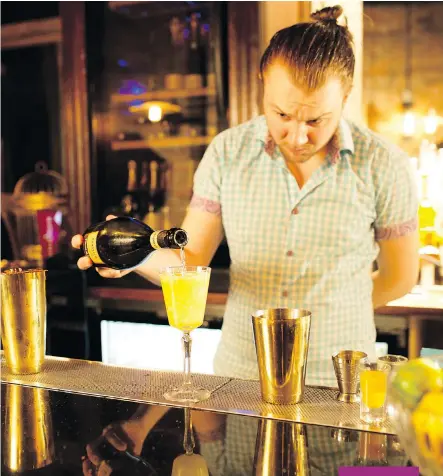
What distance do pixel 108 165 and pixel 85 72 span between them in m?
0.69

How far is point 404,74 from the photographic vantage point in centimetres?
627

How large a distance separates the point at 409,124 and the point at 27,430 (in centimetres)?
566

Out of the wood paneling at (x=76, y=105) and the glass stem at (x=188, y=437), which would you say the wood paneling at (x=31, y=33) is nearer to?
the wood paneling at (x=76, y=105)

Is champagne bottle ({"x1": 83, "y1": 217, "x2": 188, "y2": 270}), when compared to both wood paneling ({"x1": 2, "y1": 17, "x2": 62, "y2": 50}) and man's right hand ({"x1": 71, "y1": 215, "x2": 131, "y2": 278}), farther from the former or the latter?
wood paneling ({"x1": 2, "y1": 17, "x2": 62, "y2": 50})

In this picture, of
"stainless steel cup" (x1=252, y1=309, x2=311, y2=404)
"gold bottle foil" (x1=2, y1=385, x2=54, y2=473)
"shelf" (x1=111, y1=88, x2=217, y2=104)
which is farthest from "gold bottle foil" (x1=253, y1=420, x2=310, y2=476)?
"shelf" (x1=111, y1=88, x2=217, y2=104)

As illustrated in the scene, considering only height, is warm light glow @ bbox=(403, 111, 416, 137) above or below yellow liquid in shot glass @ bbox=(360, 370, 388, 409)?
above

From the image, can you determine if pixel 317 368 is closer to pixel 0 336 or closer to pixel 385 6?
pixel 0 336

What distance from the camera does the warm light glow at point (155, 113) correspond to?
4621 millimetres

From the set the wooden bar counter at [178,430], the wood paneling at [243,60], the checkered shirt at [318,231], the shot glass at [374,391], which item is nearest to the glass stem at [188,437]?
the wooden bar counter at [178,430]

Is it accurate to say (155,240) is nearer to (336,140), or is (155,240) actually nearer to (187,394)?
(187,394)

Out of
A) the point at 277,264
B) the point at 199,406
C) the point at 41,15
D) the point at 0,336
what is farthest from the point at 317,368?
the point at 41,15

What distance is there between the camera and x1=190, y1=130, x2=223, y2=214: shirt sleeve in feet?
6.23

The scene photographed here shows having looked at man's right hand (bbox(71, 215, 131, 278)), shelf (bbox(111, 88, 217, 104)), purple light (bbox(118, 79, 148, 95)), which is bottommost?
man's right hand (bbox(71, 215, 131, 278))

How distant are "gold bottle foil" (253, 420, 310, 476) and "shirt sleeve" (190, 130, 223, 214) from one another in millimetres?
856
